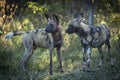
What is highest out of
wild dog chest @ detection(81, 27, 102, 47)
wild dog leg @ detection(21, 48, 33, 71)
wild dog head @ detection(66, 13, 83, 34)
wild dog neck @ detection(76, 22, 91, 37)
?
wild dog head @ detection(66, 13, 83, 34)

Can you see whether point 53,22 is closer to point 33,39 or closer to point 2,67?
point 33,39

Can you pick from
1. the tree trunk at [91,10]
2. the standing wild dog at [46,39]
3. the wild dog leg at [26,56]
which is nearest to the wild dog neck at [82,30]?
the standing wild dog at [46,39]

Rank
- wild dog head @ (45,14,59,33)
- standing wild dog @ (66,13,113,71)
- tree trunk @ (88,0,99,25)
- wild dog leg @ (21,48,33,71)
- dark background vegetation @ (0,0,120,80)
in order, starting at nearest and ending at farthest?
standing wild dog @ (66,13,113,71), wild dog head @ (45,14,59,33), dark background vegetation @ (0,0,120,80), wild dog leg @ (21,48,33,71), tree trunk @ (88,0,99,25)

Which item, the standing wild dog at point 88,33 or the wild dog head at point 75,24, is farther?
the standing wild dog at point 88,33

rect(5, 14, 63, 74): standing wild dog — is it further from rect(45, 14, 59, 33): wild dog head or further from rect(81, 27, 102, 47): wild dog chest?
rect(81, 27, 102, 47): wild dog chest

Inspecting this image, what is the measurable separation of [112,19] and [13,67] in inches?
143

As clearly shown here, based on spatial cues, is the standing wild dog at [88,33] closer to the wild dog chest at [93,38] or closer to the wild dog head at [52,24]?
the wild dog chest at [93,38]

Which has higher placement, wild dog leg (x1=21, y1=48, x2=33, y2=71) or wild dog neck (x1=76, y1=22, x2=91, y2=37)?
wild dog neck (x1=76, y1=22, x2=91, y2=37)

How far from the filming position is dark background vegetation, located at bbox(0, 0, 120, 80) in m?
9.09

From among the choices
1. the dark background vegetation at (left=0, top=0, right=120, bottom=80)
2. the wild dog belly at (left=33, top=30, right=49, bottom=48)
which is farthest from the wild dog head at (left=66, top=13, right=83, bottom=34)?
the dark background vegetation at (left=0, top=0, right=120, bottom=80)

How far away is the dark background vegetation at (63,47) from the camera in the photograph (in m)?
9.09

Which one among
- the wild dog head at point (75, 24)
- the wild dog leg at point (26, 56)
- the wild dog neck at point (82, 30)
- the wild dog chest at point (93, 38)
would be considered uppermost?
the wild dog head at point (75, 24)

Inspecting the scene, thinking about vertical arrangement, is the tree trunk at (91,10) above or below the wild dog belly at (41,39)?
above

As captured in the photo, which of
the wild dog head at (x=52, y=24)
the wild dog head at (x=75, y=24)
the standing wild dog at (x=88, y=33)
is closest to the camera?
the wild dog head at (x=75, y=24)
